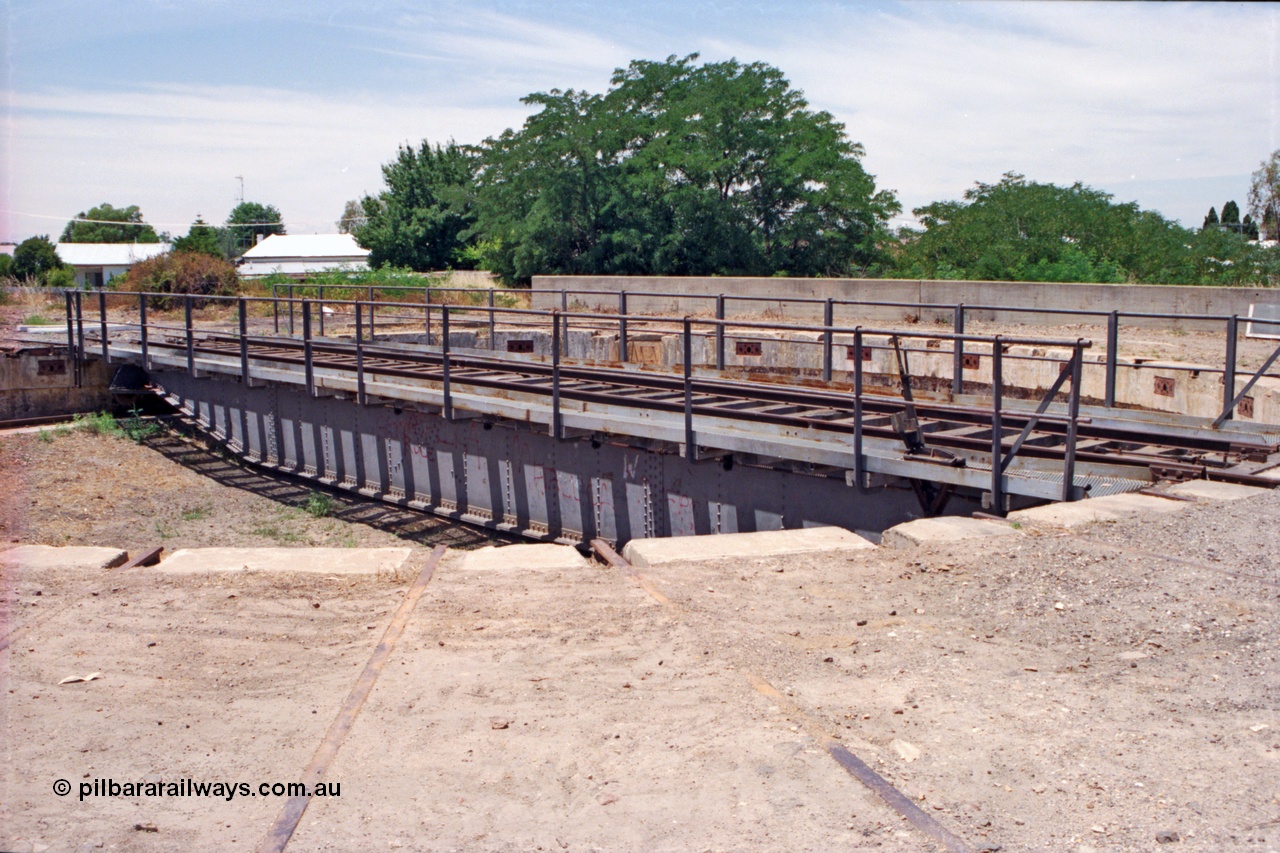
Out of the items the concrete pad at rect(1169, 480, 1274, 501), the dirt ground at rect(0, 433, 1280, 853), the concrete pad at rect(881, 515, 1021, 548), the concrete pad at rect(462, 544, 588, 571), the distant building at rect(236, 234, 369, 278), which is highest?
the distant building at rect(236, 234, 369, 278)

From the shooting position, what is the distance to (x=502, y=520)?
12.6m

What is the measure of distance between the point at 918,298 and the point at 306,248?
3458 inches

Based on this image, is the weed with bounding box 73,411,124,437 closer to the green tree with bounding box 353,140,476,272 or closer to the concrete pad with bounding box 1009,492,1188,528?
the concrete pad with bounding box 1009,492,1188,528

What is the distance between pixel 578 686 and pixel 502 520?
8.17m

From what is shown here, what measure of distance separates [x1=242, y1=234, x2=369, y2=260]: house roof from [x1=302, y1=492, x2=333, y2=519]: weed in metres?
85.7

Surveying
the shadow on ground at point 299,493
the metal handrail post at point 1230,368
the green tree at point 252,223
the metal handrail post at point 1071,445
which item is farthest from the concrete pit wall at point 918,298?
the green tree at point 252,223

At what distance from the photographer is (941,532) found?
6684 mm

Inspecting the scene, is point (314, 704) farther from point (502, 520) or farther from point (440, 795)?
point (502, 520)

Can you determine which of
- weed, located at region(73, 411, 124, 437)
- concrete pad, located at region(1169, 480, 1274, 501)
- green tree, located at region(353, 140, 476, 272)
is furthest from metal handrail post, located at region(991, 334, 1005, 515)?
green tree, located at region(353, 140, 476, 272)

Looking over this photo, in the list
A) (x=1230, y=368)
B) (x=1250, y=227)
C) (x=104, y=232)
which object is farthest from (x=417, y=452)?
(x=104, y=232)

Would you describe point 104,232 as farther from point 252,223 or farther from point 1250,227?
point 1250,227

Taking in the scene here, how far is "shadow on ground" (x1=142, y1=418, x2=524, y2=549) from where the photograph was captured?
→ 43.4ft

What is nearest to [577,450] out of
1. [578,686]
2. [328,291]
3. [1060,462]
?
[1060,462]

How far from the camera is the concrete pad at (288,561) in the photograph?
6379 mm
